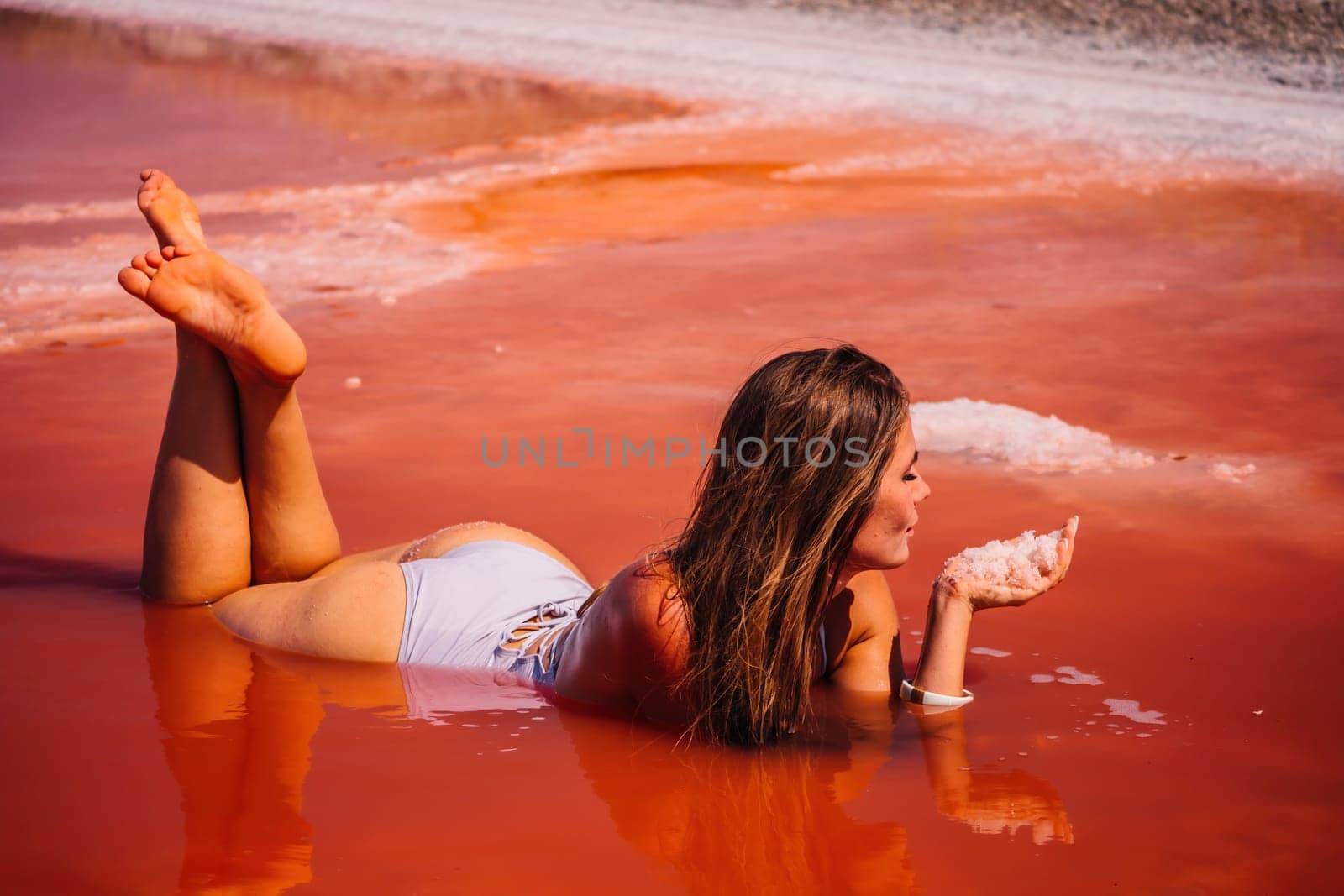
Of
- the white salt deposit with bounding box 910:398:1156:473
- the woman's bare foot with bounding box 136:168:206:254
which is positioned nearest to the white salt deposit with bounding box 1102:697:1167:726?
the white salt deposit with bounding box 910:398:1156:473

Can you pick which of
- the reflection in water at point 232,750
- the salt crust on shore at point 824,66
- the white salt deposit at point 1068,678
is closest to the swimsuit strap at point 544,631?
the reflection in water at point 232,750

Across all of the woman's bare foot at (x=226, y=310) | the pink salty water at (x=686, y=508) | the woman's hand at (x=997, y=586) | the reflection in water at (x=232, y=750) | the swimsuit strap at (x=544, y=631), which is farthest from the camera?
the woman's bare foot at (x=226, y=310)

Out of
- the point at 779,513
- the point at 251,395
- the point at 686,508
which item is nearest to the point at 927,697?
the point at 779,513

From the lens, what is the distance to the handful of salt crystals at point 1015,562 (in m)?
2.54

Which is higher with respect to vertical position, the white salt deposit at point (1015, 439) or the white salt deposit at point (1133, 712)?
the white salt deposit at point (1015, 439)

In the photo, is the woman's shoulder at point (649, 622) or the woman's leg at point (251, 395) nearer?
the woman's shoulder at point (649, 622)

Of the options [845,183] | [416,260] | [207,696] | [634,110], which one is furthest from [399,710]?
[634,110]

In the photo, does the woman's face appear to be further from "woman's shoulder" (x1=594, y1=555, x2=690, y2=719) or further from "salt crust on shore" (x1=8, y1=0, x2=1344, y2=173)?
"salt crust on shore" (x1=8, y1=0, x2=1344, y2=173)

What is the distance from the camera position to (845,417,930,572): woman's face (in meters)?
2.40

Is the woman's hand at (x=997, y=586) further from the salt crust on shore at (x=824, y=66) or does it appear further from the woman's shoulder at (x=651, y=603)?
the salt crust on shore at (x=824, y=66)

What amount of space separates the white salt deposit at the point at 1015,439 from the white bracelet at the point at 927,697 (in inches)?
58.3

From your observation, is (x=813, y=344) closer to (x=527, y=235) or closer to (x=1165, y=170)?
(x=527, y=235)

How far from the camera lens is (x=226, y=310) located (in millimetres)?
2900

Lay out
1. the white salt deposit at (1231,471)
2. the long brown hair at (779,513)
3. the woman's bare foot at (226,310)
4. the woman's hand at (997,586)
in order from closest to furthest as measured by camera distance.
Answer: the long brown hair at (779,513) < the woman's hand at (997,586) < the woman's bare foot at (226,310) < the white salt deposit at (1231,471)
